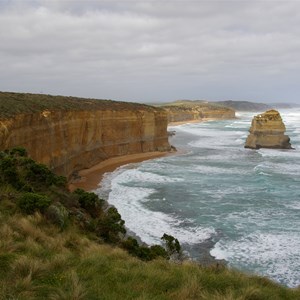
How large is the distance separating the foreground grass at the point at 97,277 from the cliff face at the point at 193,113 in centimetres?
10053

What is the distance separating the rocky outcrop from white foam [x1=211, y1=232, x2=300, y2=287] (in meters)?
92.4

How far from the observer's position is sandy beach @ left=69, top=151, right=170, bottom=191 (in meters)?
27.6

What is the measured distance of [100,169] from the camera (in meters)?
34.5

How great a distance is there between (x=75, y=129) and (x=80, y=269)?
26209 millimetres

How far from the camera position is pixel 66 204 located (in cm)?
1269

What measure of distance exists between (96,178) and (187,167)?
28.6ft

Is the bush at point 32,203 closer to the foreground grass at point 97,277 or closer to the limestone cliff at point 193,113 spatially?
the foreground grass at point 97,277

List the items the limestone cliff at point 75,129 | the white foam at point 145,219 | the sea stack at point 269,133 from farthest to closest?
the sea stack at point 269,133 < the limestone cliff at point 75,129 < the white foam at point 145,219

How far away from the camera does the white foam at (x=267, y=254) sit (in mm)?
13250

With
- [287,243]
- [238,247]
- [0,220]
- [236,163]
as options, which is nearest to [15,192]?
[0,220]

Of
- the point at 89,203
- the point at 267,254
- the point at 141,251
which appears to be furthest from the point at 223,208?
the point at 141,251

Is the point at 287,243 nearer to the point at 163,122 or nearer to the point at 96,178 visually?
the point at 96,178

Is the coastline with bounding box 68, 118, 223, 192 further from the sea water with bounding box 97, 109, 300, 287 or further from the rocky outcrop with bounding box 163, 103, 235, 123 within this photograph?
the rocky outcrop with bounding box 163, 103, 235, 123

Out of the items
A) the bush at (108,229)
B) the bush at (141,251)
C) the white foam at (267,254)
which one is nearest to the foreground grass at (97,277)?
the bush at (141,251)
